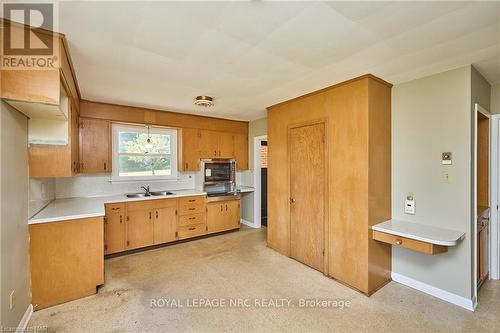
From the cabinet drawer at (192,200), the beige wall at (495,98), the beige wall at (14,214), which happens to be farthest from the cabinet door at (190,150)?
the beige wall at (495,98)

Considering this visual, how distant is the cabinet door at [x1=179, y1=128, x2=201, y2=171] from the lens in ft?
14.6

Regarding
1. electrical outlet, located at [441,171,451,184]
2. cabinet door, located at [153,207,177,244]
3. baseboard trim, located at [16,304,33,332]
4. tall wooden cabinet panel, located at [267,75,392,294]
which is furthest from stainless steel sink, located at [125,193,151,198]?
electrical outlet, located at [441,171,451,184]

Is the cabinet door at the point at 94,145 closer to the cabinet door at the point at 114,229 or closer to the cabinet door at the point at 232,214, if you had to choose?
the cabinet door at the point at 114,229

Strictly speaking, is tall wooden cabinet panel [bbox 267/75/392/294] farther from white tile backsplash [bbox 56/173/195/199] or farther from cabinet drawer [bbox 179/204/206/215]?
white tile backsplash [bbox 56/173/195/199]

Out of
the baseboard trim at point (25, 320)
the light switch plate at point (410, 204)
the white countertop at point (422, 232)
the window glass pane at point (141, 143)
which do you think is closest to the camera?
the baseboard trim at point (25, 320)

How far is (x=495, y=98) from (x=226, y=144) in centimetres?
416

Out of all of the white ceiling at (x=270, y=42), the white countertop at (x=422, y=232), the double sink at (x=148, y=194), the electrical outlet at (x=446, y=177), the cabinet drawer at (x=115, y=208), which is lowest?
the white countertop at (x=422, y=232)

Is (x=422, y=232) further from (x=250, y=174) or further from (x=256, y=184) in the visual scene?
(x=250, y=174)

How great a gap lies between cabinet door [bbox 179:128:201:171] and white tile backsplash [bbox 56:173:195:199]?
0.52 metres

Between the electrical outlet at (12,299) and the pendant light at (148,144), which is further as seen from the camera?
the pendant light at (148,144)

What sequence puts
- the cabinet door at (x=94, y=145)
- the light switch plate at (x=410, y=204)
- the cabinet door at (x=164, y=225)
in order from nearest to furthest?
the light switch plate at (x=410, y=204)
the cabinet door at (x=94, y=145)
the cabinet door at (x=164, y=225)

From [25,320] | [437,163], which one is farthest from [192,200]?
[437,163]

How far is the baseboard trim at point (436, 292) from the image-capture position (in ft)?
7.43

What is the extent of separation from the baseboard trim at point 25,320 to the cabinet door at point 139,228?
1485 mm
